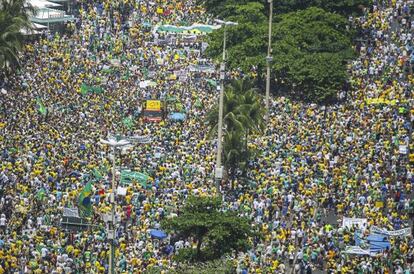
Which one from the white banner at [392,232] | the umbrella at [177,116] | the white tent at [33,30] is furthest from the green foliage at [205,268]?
the white tent at [33,30]

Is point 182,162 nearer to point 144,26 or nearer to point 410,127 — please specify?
point 410,127

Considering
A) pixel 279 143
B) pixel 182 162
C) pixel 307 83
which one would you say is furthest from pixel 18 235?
pixel 307 83

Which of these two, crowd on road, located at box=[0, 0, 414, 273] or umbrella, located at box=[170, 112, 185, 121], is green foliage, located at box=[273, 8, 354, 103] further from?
umbrella, located at box=[170, 112, 185, 121]

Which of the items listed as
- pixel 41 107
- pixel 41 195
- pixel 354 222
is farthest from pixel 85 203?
pixel 41 107

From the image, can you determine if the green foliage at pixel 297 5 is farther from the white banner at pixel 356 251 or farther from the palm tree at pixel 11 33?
the white banner at pixel 356 251

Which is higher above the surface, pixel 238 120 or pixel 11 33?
pixel 11 33

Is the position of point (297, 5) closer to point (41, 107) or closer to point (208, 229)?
point (41, 107)
